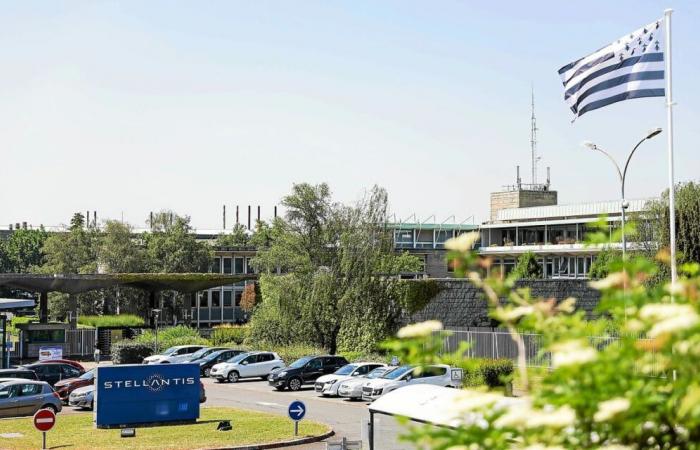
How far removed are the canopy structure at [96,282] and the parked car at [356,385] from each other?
1117 inches

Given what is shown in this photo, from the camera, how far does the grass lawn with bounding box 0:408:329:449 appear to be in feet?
87.9

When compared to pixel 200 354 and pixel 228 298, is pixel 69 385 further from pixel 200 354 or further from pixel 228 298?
pixel 228 298

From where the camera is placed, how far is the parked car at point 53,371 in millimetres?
42031

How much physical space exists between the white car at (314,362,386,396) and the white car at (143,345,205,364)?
475 inches

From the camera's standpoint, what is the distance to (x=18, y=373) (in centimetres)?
3784

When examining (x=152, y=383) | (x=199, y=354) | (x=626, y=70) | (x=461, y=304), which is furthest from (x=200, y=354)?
(x=626, y=70)

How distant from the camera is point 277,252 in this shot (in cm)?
5900

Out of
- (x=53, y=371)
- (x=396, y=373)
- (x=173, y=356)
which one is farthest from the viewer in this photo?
(x=173, y=356)

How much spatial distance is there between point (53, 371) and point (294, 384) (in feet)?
32.2

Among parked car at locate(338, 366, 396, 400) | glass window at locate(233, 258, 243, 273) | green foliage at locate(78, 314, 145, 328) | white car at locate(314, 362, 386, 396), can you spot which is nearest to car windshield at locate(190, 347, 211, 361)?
white car at locate(314, 362, 386, 396)

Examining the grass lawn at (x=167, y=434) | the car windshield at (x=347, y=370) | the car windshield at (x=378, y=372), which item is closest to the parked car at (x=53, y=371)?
the grass lawn at (x=167, y=434)

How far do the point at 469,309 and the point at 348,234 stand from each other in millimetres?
7739

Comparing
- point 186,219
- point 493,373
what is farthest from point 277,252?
point 186,219

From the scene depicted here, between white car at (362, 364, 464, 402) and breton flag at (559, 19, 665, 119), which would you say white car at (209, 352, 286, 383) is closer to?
white car at (362, 364, 464, 402)
